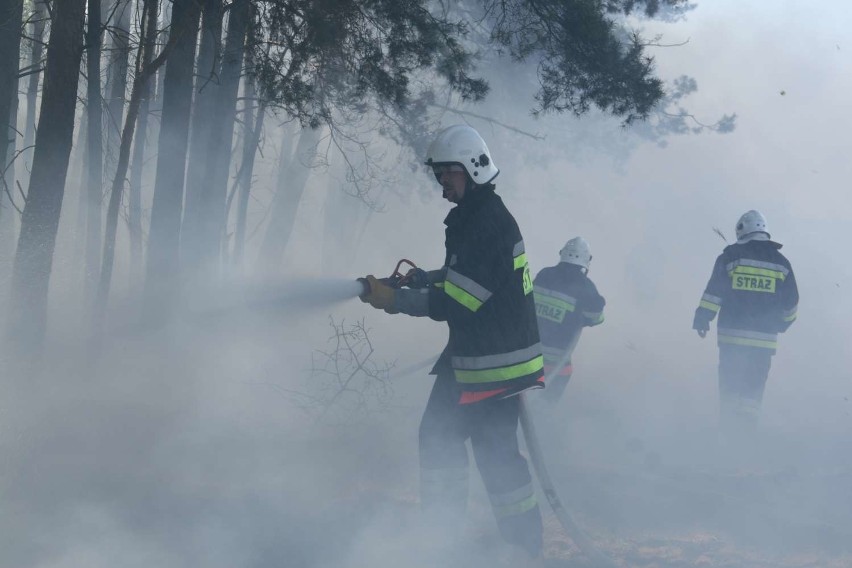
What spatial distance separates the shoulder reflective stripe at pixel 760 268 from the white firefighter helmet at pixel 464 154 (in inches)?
173

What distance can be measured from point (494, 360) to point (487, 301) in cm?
28

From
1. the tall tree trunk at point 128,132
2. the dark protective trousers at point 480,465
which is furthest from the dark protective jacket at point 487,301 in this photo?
the tall tree trunk at point 128,132

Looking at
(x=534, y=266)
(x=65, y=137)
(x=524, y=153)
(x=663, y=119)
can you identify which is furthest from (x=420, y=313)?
(x=534, y=266)

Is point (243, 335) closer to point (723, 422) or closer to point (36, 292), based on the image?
point (36, 292)

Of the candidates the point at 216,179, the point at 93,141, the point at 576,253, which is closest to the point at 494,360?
the point at 576,253

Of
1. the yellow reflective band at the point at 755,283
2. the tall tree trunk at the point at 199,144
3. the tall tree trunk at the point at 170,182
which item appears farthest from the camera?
the tall tree trunk at the point at 199,144

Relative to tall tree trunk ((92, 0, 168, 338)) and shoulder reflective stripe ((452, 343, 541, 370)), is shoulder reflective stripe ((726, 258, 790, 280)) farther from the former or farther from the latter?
tall tree trunk ((92, 0, 168, 338))

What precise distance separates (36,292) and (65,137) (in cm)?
103

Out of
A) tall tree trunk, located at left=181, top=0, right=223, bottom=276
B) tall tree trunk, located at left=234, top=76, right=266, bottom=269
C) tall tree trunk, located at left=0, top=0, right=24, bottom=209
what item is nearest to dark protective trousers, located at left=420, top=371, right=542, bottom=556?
tall tree trunk, located at left=0, top=0, right=24, bottom=209

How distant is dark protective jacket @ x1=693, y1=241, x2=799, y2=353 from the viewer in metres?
8.41

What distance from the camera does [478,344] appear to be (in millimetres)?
4691

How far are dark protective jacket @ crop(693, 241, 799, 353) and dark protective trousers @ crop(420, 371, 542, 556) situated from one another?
4.21 m

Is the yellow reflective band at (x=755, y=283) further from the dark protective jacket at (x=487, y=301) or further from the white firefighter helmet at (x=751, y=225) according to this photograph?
the dark protective jacket at (x=487, y=301)

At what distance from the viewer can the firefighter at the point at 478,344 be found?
4625 mm
